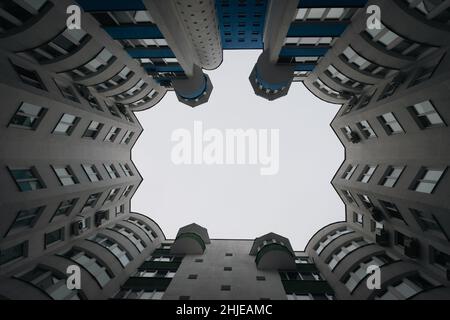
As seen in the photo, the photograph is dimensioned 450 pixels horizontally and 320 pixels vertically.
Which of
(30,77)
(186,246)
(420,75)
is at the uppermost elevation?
(420,75)

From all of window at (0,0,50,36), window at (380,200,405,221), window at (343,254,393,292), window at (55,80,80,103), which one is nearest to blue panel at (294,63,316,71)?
window at (380,200,405,221)

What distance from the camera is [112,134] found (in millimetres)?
30688

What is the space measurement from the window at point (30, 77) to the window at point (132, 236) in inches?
684

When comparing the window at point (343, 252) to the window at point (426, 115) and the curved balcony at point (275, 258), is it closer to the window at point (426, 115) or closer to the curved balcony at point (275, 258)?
the curved balcony at point (275, 258)

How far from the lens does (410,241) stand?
18.9 metres

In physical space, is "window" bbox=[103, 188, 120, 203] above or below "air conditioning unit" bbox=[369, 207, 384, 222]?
above

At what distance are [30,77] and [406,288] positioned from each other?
3153 centimetres

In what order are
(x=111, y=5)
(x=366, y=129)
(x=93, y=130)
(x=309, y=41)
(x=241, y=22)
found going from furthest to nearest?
(x=241, y=22)
(x=309, y=41)
(x=93, y=130)
(x=366, y=129)
(x=111, y=5)

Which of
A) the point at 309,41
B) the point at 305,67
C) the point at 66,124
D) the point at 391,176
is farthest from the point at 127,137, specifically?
the point at 391,176

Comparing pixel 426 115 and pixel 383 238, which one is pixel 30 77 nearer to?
pixel 426 115

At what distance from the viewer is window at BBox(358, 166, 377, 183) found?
2453cm

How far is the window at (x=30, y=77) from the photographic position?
16452 mm

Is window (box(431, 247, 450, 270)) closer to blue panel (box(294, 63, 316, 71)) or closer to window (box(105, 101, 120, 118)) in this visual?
blue panel (box(294, 63, 316, 71))

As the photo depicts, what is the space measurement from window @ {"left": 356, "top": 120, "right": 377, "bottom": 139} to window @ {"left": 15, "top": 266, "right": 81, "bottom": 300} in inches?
1196
